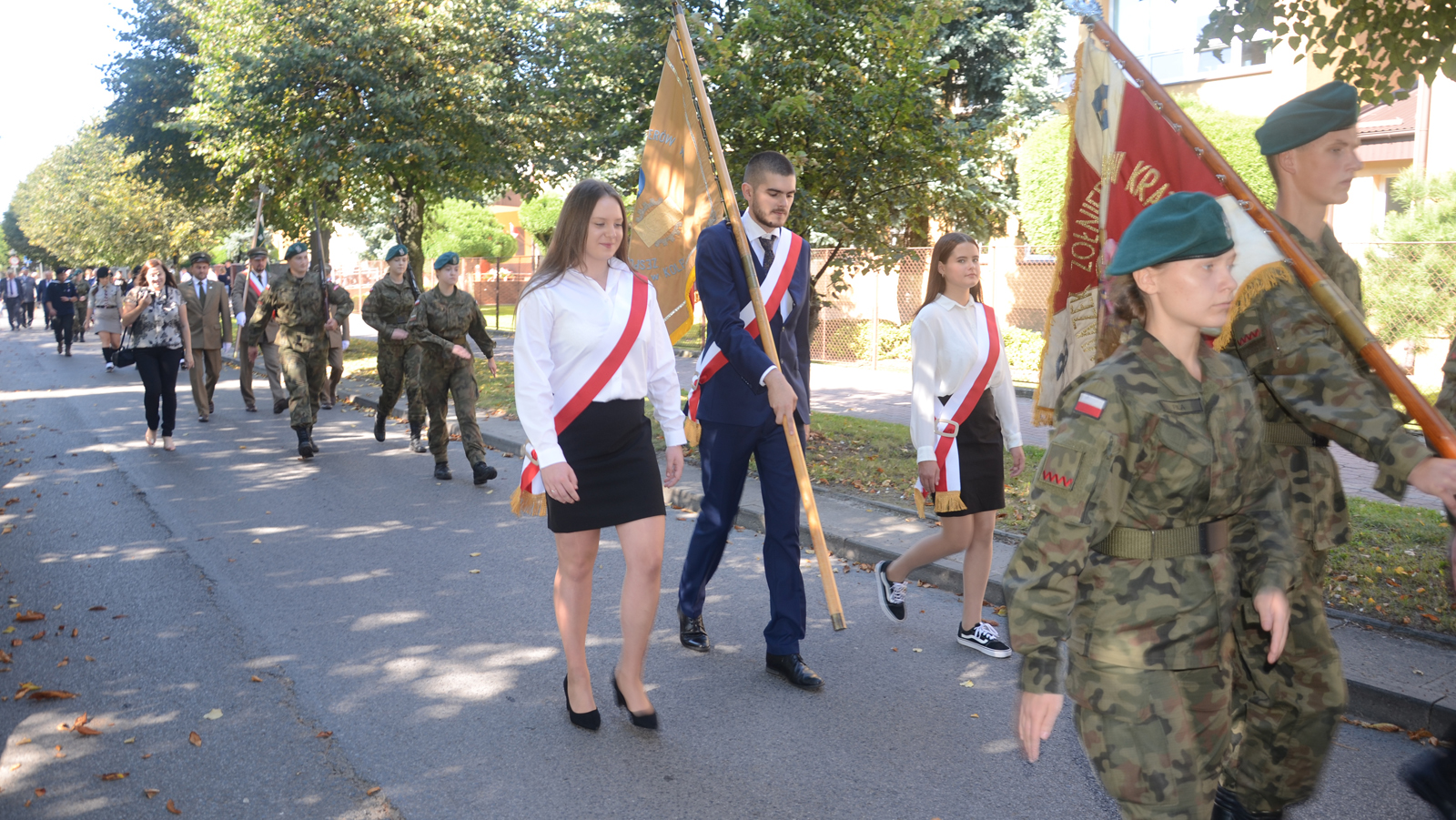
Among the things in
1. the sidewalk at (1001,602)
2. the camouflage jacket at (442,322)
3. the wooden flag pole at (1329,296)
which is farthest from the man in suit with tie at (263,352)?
the wooden flag pole at (1329,296)

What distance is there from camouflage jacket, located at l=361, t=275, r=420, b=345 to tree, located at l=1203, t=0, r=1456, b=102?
7432 millimetres

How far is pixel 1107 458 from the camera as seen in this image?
228 centimetres

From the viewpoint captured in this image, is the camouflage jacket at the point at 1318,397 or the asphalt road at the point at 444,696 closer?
the camouflage jacket at the point at 1318,397

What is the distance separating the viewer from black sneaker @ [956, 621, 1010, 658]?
509cm

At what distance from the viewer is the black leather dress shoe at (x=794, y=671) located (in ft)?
15.4

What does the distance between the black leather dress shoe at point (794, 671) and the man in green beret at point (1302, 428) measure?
73.7 inches

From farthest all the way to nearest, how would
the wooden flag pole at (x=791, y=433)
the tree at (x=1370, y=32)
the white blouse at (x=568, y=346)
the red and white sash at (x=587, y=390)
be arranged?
1. the tree at (x=1370, y=32)
2. the wooden flag pole at (x=791, y=433)
3. the red and white sash at (x=587, y=390)
4. the white blouse at (x=568, y=346)

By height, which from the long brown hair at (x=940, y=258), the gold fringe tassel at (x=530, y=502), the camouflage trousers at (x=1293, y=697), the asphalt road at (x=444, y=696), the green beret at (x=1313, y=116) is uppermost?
the green beret at (x=1313, y=116)

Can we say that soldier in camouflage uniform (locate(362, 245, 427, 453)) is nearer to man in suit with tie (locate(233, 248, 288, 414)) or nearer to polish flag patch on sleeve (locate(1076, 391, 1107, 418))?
man in suit with tie (locate(233, 248, 288, 414))

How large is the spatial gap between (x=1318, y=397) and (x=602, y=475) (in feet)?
7.80

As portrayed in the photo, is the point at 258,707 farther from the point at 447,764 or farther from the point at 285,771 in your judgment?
the point at 447,764

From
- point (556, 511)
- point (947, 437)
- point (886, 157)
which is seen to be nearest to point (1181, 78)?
point (886, 157)

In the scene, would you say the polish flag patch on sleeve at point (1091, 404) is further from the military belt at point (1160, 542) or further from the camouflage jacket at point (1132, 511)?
the military belt at point (1160, 542)

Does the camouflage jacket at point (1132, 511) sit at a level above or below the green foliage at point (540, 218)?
below
